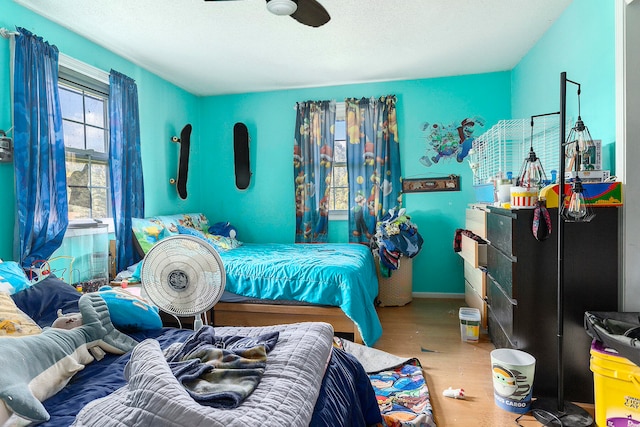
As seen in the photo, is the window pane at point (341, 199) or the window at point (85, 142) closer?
the window at point (85, 142)

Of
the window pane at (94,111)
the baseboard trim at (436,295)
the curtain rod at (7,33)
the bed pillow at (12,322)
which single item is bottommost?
the baseboard trim at (436,295)

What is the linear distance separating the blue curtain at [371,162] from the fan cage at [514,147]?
2.81ft

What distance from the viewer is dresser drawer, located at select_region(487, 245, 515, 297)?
2137 mm

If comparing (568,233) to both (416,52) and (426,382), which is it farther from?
(416,52)

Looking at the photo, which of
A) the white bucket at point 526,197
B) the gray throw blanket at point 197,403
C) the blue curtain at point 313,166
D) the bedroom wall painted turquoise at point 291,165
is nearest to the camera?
the gray throw blanket at point 197,403

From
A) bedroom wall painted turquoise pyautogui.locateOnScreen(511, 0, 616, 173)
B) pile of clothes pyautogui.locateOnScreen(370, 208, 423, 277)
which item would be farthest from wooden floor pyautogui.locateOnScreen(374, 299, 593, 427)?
bedroom wall painted turquoise pyautogui.locateOnScreen(511, 0, 616, 173)

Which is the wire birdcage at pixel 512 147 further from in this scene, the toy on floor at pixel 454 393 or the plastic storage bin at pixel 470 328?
the toy on floor at pixel 454 393

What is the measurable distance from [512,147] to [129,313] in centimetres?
328

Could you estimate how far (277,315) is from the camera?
2873 mm

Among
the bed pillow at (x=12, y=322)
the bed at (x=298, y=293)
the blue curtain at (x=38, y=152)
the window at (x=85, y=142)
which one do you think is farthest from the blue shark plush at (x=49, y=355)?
the window at (x=85, y=142)

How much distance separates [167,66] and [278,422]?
11.7ft

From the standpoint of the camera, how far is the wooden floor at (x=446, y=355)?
1.91m

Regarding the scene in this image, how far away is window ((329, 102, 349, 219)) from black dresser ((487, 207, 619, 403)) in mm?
2227

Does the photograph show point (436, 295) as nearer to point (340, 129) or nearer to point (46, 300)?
point (340, 129)
